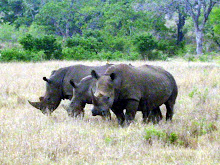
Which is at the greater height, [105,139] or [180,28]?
[180,28]

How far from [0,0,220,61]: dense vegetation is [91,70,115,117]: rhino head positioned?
16.3 meters

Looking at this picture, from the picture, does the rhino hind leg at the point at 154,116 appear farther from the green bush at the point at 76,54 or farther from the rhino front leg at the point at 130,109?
the green bush at the point at 76,54

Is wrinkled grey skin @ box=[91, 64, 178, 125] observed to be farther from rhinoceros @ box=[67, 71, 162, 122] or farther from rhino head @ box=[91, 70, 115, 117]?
rhinoceros @ box=[67, 71, 162, 122]

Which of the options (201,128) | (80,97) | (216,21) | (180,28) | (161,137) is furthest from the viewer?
(180,28)

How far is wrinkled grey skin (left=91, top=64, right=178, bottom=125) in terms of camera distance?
6859mm

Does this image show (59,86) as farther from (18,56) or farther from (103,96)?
(18,56)

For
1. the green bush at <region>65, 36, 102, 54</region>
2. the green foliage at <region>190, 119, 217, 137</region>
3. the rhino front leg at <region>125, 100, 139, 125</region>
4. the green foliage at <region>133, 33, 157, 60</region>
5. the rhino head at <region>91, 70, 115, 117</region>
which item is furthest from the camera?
the green bush at <region>65, 36, 102, 54</region>

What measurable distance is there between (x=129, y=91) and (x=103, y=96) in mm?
673

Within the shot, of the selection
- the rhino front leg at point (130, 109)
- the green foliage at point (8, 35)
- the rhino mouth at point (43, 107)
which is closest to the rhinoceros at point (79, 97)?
the rhino mouth at point (43, 107)

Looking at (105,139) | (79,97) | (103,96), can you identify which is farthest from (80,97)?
(105,139)

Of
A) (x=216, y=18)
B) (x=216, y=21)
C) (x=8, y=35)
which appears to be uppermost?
(x=216, y=18)

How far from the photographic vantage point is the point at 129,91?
285 inches

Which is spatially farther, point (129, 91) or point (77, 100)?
point (77, 100)

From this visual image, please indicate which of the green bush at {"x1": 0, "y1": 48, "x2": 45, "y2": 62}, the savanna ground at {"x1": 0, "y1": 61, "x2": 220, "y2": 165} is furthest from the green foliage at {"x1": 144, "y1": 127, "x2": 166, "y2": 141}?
the green bush at {"x1": 0, "y1": 48, "x2": 45, "y2": 62}
